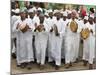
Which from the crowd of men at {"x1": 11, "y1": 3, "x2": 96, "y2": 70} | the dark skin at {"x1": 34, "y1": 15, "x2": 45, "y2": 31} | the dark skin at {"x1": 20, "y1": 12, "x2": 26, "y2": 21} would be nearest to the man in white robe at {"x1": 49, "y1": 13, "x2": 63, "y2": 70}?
the crowd of men at {"x1": 11, "y1": 3, "x2": 96, "y2": 70}

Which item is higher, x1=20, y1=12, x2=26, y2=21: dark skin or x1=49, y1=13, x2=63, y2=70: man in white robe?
x1=20, y1=12, x2=26, y2=21: dark skin

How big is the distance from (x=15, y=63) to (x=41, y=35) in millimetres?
399

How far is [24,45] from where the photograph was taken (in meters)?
2.13

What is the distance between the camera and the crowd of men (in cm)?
212

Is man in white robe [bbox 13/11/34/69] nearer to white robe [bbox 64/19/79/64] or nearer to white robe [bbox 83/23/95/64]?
white robe [bbox 64/19/79/64]

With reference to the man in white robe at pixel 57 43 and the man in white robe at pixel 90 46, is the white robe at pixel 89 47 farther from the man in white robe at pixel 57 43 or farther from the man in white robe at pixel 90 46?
the man in white robe at pixel 57 43

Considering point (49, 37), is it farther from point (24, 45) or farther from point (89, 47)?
point (89, 47)

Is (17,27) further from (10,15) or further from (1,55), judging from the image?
(1,55)

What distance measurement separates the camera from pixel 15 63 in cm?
211

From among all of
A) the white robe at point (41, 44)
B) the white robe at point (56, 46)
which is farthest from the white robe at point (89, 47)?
the white robe at point (41, 44)

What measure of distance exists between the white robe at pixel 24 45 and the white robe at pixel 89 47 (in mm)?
642

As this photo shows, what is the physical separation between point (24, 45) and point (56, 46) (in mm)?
357

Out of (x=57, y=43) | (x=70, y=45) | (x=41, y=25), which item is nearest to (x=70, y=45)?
(x=70, y=45)
